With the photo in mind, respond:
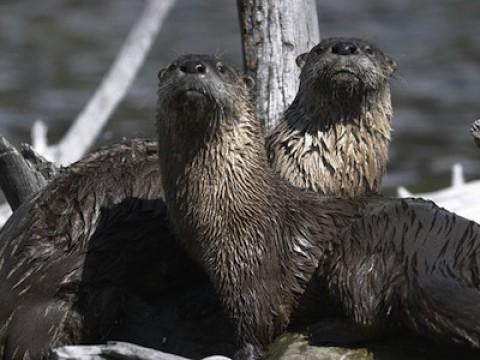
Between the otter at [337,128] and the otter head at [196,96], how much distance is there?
46 centimetres

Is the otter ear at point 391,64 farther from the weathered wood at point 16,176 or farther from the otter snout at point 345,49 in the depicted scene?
the weathered wood at point 16,176

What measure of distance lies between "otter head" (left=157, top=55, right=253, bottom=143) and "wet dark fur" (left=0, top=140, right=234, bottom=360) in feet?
1.38

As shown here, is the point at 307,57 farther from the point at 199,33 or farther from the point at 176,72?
the point at 199,33

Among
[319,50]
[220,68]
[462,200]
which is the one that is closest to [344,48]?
[319,50]

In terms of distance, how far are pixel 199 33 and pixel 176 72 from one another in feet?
34.5

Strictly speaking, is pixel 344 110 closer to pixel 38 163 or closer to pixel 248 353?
pixel 248 353

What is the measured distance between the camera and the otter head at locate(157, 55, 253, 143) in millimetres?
4660

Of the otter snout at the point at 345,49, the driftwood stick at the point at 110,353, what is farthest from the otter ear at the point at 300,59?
the driftwood stick at the point at 110,353

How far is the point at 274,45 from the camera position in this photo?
19.3 ft

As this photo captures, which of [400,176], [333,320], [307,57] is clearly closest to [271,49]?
[307,57]

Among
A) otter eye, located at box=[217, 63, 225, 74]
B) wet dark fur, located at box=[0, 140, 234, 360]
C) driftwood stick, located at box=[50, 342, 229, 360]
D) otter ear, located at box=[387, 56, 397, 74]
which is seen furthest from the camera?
otter ear, located at box=[387, 56, 397, 74]

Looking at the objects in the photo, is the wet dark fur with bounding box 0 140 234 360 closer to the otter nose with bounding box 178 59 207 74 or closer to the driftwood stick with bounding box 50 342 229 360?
the driftwood stick with bounding box 50 342 229 360

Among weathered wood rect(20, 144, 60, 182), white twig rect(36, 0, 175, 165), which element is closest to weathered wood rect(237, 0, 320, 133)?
weathered wood rect(20, 144, 60, 182)

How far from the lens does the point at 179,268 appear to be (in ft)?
16.8
